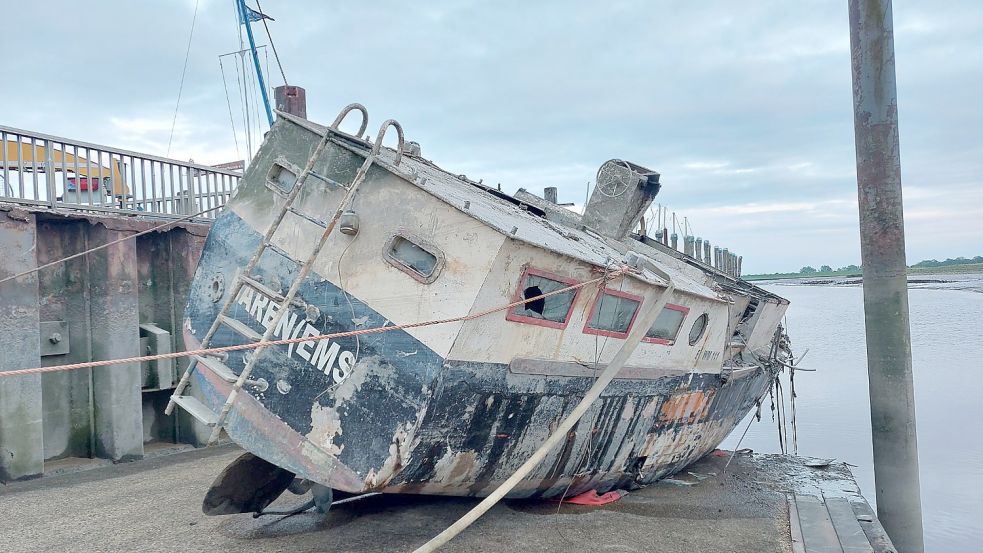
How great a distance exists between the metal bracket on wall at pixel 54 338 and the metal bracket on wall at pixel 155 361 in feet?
3.66

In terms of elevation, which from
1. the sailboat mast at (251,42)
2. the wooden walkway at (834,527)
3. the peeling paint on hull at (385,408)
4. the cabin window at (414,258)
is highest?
the sailboat mast at (251,42)

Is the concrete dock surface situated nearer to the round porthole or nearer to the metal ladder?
the metal ladder

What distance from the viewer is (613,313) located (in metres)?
5.92

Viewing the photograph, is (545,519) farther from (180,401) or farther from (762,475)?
(762,475)

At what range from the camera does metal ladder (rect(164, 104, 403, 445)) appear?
5113 millimetres

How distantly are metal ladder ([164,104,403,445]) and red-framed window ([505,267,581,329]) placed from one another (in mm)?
1376

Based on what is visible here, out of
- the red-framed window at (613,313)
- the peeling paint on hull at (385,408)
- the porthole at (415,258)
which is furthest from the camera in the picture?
the red-framed window at (613,313)

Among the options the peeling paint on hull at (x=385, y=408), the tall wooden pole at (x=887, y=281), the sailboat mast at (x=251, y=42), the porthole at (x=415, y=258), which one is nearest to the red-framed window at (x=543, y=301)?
the peeling paint on hull at (x=385, y=408)

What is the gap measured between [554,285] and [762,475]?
6940 millimetres

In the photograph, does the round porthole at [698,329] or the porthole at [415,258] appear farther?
the round porthole at [698,329]

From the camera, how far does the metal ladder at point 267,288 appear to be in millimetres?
5113

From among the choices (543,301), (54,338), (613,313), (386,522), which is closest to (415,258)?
(543,301)

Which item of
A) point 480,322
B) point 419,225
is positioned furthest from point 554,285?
point 419,225

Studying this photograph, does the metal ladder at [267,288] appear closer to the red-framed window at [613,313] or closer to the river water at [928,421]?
the red-framed window at [613,313]
